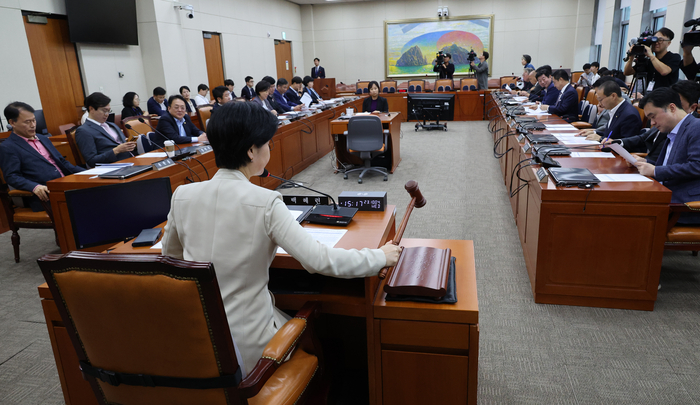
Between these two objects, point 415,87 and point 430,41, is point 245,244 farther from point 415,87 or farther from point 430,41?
point 430,41

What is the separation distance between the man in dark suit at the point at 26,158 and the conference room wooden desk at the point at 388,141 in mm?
3055

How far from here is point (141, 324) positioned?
1017 mm

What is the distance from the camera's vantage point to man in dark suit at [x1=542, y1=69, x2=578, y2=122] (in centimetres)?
544

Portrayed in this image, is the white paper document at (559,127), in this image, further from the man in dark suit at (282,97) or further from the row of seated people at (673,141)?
the man in dark suit at (282,97)

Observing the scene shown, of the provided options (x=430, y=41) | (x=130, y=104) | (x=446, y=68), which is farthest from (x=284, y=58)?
(x=130, y=104)

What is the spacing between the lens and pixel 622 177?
8.34 feet

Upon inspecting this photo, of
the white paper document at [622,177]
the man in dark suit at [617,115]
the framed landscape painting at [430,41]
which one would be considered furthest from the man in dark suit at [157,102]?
the framed landscape painting at [430,41]

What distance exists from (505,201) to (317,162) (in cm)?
309

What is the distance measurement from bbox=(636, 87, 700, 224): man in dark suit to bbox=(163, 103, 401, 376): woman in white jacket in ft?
6.75

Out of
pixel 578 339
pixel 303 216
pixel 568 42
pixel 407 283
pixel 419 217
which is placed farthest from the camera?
pixel 568 42

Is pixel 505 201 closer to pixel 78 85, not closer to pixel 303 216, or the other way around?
pixel 303 216

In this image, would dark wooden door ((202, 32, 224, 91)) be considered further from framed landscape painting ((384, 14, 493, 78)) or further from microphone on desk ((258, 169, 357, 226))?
microphone on desk ((258, 169, 357, 226))

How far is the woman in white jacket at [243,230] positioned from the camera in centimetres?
122

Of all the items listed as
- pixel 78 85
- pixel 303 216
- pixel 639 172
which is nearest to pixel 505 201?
pixel 639 172
